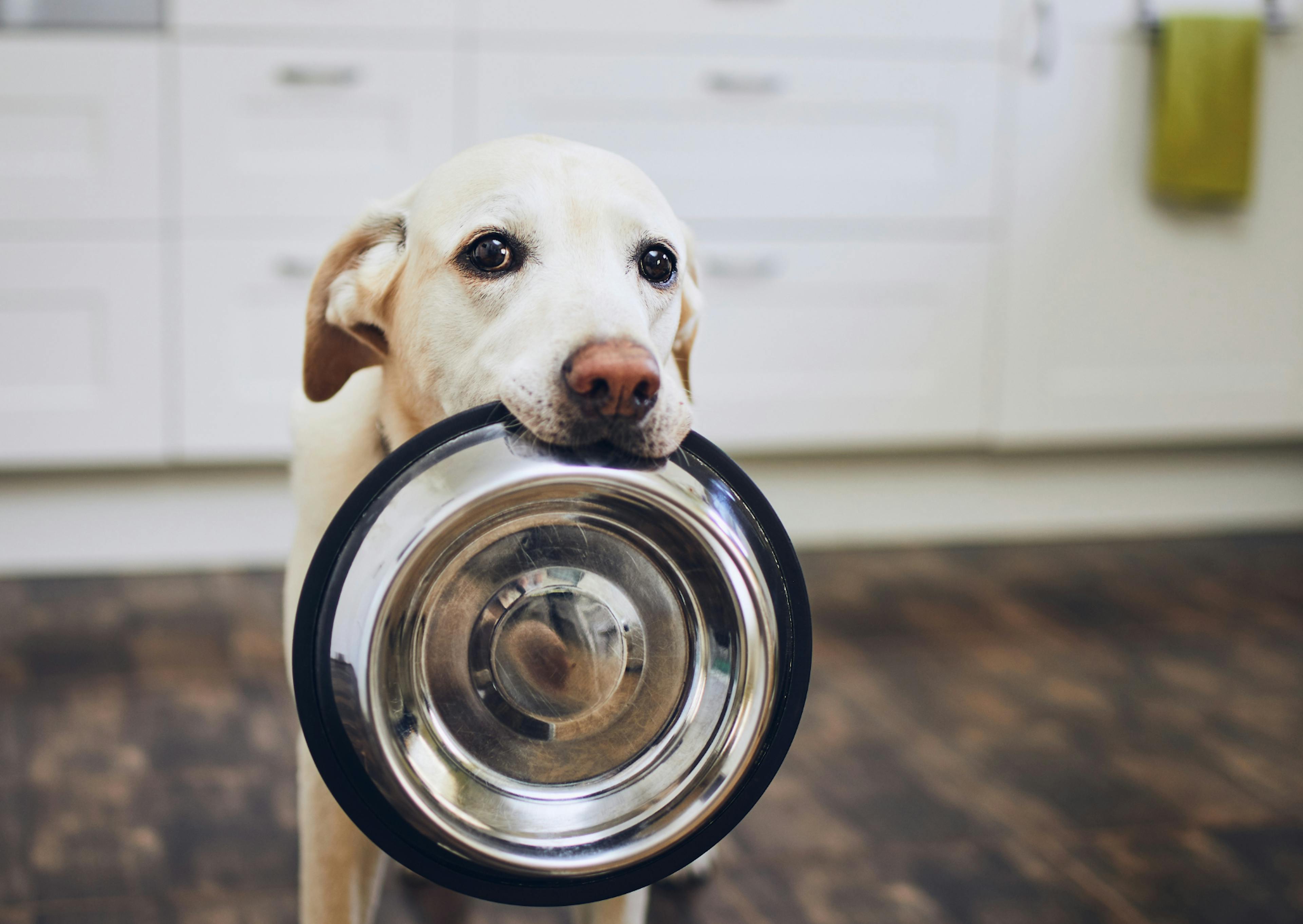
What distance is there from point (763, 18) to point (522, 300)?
1549 millimetres

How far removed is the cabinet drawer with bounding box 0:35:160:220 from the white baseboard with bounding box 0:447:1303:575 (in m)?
0.48

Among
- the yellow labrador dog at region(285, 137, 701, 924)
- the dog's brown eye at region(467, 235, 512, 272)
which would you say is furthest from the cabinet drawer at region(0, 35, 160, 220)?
the dog's brown eye at region(467, 235, 512, 272)

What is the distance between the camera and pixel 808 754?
1428 millimetres

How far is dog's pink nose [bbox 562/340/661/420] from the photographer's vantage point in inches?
25.8

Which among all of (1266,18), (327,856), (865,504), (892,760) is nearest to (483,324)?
(327,856)

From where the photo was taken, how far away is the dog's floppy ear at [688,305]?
931 mm

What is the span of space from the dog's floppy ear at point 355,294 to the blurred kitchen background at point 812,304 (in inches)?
30.6

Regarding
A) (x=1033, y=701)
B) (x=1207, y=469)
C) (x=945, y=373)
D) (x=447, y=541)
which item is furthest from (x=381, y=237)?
(x=1207, y=469)

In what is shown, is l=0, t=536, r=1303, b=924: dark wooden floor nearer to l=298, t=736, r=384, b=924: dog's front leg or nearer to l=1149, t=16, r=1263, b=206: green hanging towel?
l=298, t=736, r=384, b=924: dog's front leg

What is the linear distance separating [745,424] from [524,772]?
157 centimetres

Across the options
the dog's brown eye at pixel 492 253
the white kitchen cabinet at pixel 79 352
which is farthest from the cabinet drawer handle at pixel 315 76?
the dog's brown eye at pixel 492 253

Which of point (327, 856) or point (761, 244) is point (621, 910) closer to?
point (327, 856)

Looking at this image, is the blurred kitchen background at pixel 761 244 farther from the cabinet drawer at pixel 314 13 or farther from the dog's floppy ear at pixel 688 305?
the dog's floppy ear at pixel 688 305

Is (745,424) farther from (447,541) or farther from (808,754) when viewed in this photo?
(447,541)
